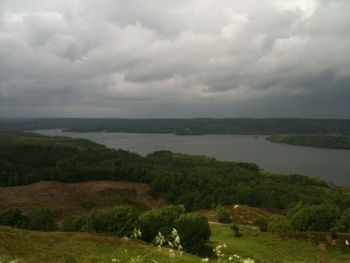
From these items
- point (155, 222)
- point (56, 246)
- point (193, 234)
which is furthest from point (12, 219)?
point (193, 234)

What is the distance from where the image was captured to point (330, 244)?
174 feet

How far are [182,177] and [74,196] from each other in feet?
122

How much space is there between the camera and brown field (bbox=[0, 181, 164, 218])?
334 ft

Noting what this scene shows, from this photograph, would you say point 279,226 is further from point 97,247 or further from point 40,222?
point 97,247

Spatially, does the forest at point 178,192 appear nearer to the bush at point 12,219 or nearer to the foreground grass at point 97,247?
the bush at point 12,219

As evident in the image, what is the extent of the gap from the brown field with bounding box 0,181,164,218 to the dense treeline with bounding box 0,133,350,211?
17.8ft

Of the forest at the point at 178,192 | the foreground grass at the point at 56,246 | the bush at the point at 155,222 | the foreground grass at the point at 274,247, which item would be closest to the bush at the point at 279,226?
the forest at the point at 178,192

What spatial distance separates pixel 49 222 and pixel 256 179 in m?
87.7

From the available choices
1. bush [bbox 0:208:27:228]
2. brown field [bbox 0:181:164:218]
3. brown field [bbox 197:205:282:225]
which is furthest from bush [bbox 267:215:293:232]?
brown field [bbox 0:181:164:218]

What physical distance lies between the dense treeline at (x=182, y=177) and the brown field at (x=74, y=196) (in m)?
5.41

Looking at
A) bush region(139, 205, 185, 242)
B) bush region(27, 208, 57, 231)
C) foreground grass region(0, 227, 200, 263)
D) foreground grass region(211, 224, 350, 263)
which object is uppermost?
foreground grass region(0, 227, 200, 263)

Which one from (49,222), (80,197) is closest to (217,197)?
(80,197)

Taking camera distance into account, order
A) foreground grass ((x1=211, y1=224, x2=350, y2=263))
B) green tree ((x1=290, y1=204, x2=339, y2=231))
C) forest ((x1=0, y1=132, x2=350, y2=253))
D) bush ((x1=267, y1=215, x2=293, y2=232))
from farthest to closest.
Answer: green tree ((x1=290, y1=204, x2=339, y2=231)), bush ((x1=267, y1=215, x2=293, y2=232)), forest ((x1=0, y1=132, x2=350, y2=253)), foreground grass ((x1=211, y1=224, x2=350, y2=263))

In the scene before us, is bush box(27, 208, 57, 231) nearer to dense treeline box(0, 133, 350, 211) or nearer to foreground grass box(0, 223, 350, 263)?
foreground grass box(0, 223, 350, 263)
